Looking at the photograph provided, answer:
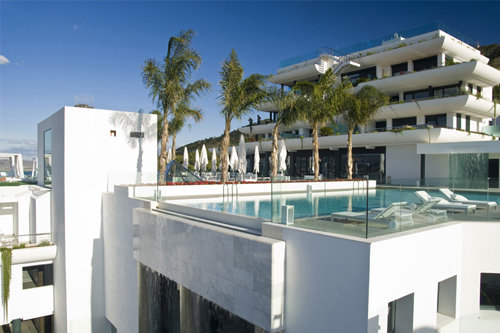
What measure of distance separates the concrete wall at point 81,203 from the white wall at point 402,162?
21906mm

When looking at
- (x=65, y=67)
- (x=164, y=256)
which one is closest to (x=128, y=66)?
(x=65, y=67)

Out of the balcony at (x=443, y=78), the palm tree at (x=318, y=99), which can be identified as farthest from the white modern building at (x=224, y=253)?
the balcony at (x=443, y=78)

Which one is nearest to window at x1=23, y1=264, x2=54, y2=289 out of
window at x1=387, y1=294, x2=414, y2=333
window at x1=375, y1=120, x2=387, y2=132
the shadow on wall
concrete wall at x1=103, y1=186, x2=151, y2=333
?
concrete wall at x1=103, y1=186, x2=151, y2=333

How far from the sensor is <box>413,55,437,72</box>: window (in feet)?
92.5

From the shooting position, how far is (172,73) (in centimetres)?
1523

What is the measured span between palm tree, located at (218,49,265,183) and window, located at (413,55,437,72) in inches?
764

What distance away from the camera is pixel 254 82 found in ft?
53.1

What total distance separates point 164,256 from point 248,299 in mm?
3907

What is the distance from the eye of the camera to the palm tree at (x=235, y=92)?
15.9 meters

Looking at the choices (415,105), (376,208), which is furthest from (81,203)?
(415,105)

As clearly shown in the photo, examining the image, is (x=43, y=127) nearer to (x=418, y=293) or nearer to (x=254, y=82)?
(x=254, y=82)

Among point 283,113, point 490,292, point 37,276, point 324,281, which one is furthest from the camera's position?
point 283,113

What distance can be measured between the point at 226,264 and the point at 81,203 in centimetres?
1078

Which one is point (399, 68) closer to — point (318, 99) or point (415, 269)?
point (318, 99)
